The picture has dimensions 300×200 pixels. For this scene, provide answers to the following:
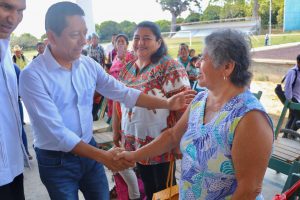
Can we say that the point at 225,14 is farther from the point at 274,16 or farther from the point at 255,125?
the point at 255,125

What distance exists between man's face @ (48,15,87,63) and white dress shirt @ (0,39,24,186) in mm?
251

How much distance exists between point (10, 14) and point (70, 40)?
362 mm

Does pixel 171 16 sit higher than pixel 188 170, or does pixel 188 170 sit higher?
pixel 171 16

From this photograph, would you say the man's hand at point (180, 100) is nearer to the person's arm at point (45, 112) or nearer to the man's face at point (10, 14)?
the person's arm at point (45, 112)

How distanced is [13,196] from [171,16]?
53.7 meters

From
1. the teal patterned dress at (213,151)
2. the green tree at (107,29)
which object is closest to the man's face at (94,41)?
the teal patterned dress at (213,151)

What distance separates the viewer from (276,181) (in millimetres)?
3613

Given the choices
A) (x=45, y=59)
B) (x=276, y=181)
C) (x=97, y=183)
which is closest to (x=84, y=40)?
(x=45, y=59)

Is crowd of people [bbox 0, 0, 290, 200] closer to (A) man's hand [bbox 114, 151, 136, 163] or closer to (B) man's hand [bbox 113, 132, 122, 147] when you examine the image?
(A) man's hand [bbox 114, 151, 136, 163]

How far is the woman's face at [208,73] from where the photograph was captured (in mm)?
1436

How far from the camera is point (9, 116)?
1.53 metres

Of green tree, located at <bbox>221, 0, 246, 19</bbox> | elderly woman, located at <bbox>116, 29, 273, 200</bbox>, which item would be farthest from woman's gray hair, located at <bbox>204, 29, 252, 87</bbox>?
green tree, located at <bbox>221, 0, 246, 19</bbox>

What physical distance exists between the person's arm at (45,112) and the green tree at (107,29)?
30.6 meters

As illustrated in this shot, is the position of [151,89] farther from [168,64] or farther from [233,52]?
[233,52]
